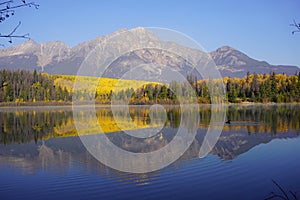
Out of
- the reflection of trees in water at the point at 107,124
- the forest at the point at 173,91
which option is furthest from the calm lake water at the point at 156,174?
the forest at the point at 173,91

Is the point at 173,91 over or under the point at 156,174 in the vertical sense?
over

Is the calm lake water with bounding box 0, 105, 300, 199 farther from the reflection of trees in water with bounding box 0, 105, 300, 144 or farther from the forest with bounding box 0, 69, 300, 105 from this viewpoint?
the forest with bounding box 0, 69, 300, 105

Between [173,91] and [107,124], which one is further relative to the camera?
[173,91]

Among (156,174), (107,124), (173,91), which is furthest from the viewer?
(173,91)

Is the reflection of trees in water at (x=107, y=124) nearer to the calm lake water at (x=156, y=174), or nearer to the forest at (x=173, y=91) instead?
the calm lake water at (x=156, y=174)

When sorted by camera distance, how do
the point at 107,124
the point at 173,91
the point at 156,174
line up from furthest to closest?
the point at 173,91
the point at 107,124
the point at 156,174

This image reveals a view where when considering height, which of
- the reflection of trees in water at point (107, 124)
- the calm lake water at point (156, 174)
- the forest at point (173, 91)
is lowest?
the calm lake water at point (156, 174)

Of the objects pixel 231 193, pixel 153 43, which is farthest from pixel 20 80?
pixel 231 193

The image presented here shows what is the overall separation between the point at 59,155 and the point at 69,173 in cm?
320

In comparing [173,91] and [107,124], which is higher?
[173,91]

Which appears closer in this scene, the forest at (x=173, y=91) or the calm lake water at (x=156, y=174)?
the calm lake water at (x=156, y=174)

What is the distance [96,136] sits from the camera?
18.4m

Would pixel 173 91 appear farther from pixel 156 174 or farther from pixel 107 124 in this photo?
pixel 156 174

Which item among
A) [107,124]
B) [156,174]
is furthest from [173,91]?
[156,174]
